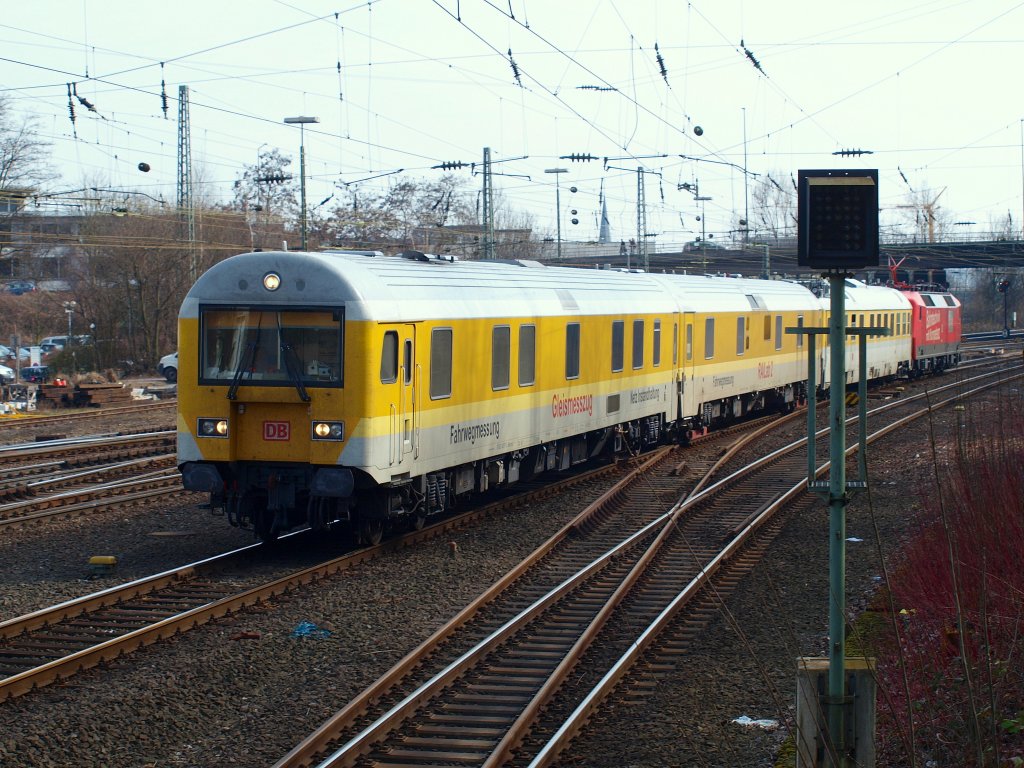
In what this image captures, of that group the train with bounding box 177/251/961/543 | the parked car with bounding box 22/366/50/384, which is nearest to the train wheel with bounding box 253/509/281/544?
the train with bounding box 177/251/961/543

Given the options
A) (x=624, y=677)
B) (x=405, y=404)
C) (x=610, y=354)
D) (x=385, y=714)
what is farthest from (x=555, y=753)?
(x=610, y=354)

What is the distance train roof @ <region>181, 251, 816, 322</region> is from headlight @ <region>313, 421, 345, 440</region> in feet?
3.69

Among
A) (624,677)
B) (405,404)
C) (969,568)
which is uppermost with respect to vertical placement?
(405,404)

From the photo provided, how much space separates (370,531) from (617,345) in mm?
7441

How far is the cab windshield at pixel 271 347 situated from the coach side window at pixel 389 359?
0.48 meters

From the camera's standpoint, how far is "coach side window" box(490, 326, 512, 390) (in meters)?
15.6

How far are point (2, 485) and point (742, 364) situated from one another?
51.4 ft

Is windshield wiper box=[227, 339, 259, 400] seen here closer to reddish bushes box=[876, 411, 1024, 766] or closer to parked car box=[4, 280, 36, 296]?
reddish bushes box=[876, 411, 1024, 766]

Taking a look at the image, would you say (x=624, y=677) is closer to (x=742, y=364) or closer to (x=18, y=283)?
(x=742, y=364)

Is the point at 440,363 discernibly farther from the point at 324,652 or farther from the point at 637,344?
the point at 637,344

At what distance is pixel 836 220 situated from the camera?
18.9 feet

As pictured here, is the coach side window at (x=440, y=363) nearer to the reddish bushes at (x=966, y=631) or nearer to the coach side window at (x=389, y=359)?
the coach side window at (x=389, y=359)

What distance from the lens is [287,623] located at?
10.6m

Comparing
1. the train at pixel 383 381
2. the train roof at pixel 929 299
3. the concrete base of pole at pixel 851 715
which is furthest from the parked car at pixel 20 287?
the concrete base of pole at pixel 851 715
